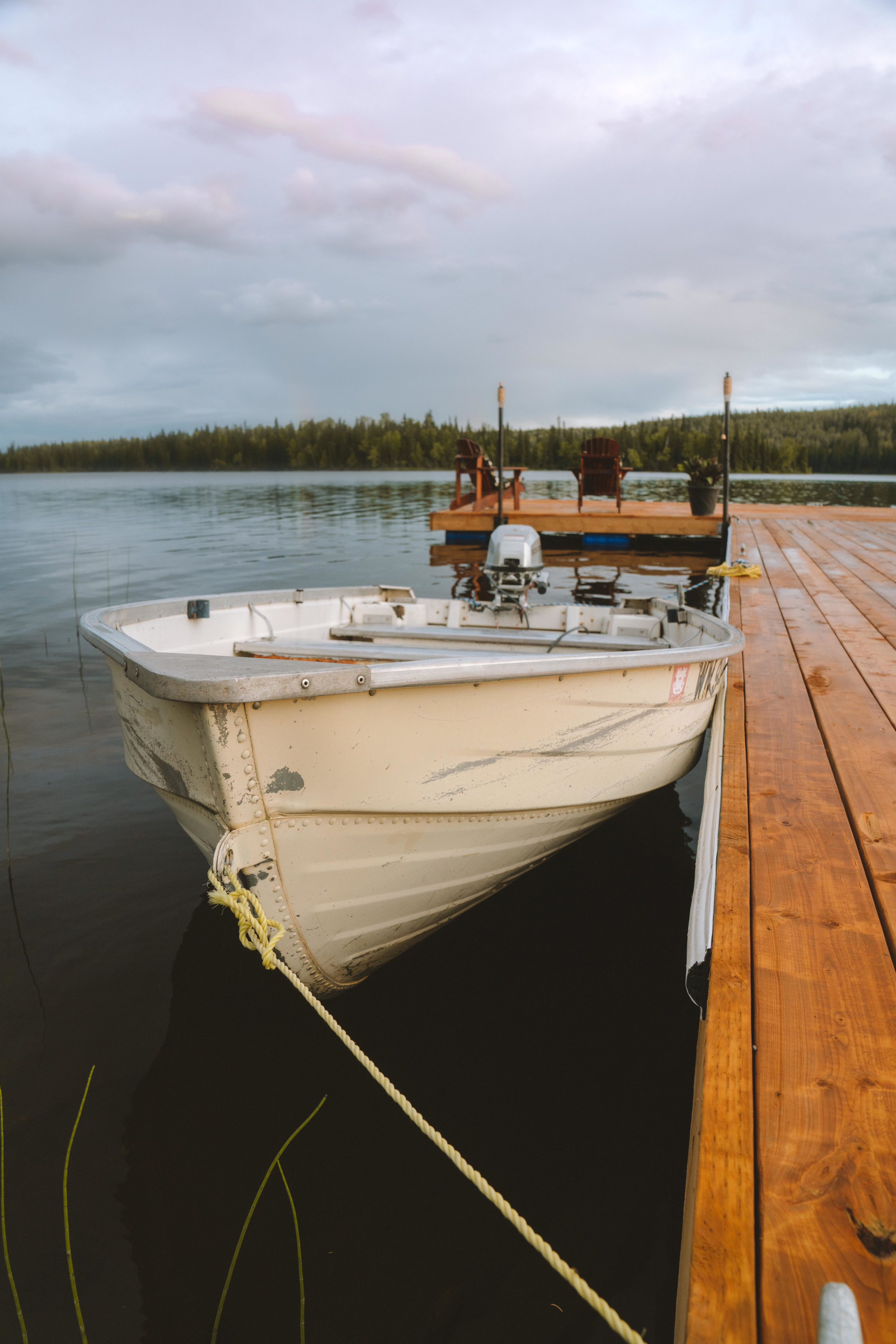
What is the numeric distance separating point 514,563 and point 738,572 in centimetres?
339

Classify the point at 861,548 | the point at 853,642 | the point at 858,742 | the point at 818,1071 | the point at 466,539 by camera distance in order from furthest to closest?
the point at 466,539
the point at 861,548
the point at 853,642
the point at 858,742
the point at 818,1071

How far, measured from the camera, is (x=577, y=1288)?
107cm

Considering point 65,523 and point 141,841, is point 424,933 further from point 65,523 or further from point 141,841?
point 65,523

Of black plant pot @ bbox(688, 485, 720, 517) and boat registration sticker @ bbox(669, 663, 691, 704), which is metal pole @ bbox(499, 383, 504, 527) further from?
boat registration sticker @ bbox(669, 663, 691, 704)

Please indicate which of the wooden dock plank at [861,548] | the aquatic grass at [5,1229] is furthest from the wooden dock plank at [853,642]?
the aquatic grass at [5,1229]

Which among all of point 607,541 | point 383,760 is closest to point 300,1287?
point 383,760

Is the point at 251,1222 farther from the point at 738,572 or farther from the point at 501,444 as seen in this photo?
the point at 501,444

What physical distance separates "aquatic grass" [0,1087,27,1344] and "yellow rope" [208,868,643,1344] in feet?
1.22

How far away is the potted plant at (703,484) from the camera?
507 inches

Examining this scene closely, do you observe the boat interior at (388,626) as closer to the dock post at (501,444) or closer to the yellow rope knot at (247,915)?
the yellow rope knot at (247,915)

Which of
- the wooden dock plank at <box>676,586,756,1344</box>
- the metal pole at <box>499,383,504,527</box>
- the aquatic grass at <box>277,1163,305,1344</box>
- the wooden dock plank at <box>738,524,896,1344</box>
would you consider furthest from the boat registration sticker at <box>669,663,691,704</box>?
the metal pole at <box>499,383,504,527</box>

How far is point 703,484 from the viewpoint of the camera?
12.9 m

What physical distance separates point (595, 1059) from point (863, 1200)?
54.7 inches

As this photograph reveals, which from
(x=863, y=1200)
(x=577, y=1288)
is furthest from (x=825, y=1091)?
(x=577, y=1288)
